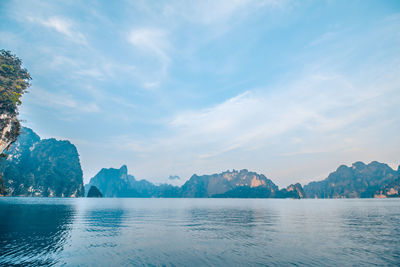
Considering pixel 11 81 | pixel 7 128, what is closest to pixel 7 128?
pixel 7 128

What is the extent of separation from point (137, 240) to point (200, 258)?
43.7ft

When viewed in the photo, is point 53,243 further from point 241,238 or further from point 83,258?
point 241,238

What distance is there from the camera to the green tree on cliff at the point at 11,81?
67.3 meters

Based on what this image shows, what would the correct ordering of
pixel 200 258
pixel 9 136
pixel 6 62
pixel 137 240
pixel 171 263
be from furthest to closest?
pixel 6 62 < pixel 9 136 < pixel 137 240 < pixel 200 258 < pixel 171 263

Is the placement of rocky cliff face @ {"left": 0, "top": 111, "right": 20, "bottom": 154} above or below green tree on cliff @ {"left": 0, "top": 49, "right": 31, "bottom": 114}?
below

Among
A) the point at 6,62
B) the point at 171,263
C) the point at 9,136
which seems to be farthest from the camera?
the point at 6,62

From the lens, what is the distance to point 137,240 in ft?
106

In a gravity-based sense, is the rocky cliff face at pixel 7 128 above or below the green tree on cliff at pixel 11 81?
below

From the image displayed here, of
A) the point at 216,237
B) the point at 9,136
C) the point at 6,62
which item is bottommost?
the point at 216,237

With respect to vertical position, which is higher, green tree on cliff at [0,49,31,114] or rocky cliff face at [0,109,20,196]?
green tree on cliff at [0,49,31,114]

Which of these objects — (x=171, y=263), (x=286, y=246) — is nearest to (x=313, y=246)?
(x=286, y=246)

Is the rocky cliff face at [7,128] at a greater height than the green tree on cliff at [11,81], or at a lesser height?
lesser

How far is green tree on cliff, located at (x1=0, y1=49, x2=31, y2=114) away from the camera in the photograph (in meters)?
67.3

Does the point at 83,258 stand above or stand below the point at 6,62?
below
